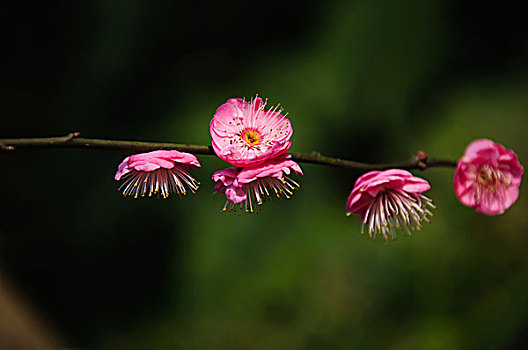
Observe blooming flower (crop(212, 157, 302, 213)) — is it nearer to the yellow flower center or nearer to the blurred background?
the yellow flower center

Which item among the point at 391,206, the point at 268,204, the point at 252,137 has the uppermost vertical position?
the point at 252,137

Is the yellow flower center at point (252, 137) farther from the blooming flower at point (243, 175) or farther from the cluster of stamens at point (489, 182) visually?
the cluster of stamens at point (489, 182)

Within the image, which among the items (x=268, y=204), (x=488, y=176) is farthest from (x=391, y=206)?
(x=268, y=204)

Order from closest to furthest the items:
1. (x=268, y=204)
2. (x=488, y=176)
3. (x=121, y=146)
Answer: (x=121, y=146) → (x=488, y=176) → (x=268, y=204)

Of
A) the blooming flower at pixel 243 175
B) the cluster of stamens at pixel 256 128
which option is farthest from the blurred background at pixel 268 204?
the blooming flower at pixel 243 175

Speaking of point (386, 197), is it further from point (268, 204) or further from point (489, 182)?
point (268, 204)

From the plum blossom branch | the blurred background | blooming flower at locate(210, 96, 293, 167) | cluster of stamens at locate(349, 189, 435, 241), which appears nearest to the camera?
the plum blossom branch

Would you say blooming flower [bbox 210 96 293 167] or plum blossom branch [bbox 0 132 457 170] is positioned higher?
blooming flower [bbox 210 96 293 167]

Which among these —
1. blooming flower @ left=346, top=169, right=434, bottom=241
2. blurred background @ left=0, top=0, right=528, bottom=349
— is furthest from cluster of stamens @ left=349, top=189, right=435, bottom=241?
blurred background @ left=0, top=0, right=528, bottom=349
